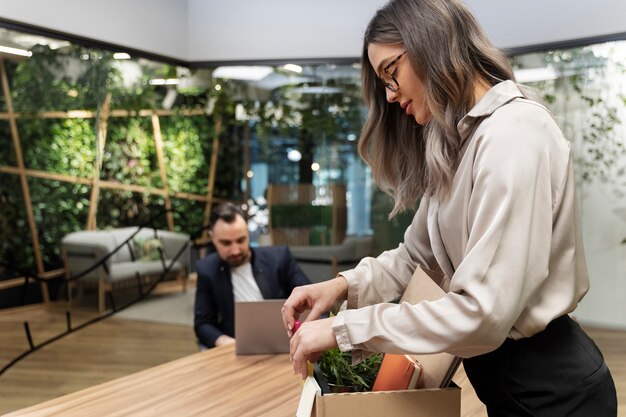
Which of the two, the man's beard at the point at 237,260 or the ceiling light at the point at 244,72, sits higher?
the ceiling light at the point at 244,72

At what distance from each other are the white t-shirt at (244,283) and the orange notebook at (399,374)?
2536mm

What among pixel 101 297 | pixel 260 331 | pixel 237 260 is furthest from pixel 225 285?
pixel 101 297

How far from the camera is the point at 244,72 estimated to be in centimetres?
568

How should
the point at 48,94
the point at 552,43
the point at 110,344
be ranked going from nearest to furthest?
the point at 48,94 → the point at 552,43 → the point at 110,344

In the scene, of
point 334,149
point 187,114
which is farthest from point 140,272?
point 334,149

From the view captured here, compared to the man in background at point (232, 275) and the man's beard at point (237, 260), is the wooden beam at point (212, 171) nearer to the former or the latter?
the man in background at point (232, 275)

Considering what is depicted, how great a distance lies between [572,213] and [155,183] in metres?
4.78

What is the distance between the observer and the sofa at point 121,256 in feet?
15.7

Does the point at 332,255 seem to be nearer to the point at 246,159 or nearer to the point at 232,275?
the point at 246,159

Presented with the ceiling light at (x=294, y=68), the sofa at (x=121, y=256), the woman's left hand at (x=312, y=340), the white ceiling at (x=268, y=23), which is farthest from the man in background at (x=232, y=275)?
the woman's left hand at (x=312, y=340)

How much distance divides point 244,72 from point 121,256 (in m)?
1.77

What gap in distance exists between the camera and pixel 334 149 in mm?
5523

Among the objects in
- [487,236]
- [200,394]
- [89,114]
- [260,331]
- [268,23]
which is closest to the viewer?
[487,236]

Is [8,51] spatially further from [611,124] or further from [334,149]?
[611,124]
